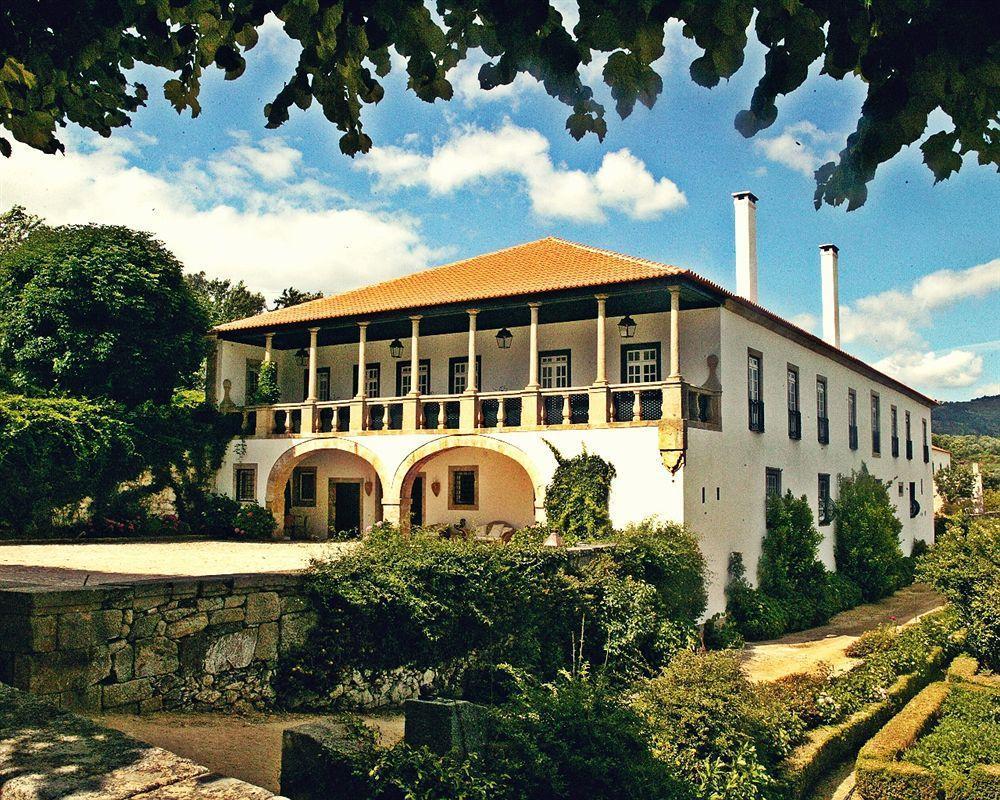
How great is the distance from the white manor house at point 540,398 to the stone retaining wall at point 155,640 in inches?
354

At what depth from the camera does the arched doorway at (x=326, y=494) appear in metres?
22.2

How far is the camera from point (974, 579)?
A: 46.7 feet

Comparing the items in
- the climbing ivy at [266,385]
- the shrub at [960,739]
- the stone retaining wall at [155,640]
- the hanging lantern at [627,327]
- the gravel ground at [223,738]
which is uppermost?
the hanging lantern at [627,327]

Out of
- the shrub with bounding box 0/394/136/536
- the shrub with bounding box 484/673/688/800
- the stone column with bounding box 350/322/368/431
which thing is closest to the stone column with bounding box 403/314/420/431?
the stone column with bounding box 350/322/368/431

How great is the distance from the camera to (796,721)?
10578mm

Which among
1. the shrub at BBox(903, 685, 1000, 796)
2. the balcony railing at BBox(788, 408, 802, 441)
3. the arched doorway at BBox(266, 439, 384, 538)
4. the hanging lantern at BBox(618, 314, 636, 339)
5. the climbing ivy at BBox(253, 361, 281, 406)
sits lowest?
the shrub at BBox(903, 685, 1000, 796)

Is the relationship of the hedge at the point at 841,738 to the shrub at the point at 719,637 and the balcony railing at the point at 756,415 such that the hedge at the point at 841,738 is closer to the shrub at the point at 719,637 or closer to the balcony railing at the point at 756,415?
the shrub at the point at 719,637

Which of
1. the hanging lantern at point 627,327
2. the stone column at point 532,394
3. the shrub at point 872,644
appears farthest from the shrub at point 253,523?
the shrub at point 872,644

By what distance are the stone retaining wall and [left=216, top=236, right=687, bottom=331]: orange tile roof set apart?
10397 mm

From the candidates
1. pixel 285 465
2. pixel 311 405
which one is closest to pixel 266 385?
pixel 311 405

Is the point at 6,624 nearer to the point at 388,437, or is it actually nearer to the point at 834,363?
the point at 388,437

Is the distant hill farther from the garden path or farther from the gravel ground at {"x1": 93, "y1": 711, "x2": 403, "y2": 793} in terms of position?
the gravel ground at {"x1": 93, "y1": 711, "x2": 403, "y2": 793}

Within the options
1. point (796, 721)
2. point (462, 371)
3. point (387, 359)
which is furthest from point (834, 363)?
point (796, 721)

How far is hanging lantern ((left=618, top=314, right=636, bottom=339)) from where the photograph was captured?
18.6 m
